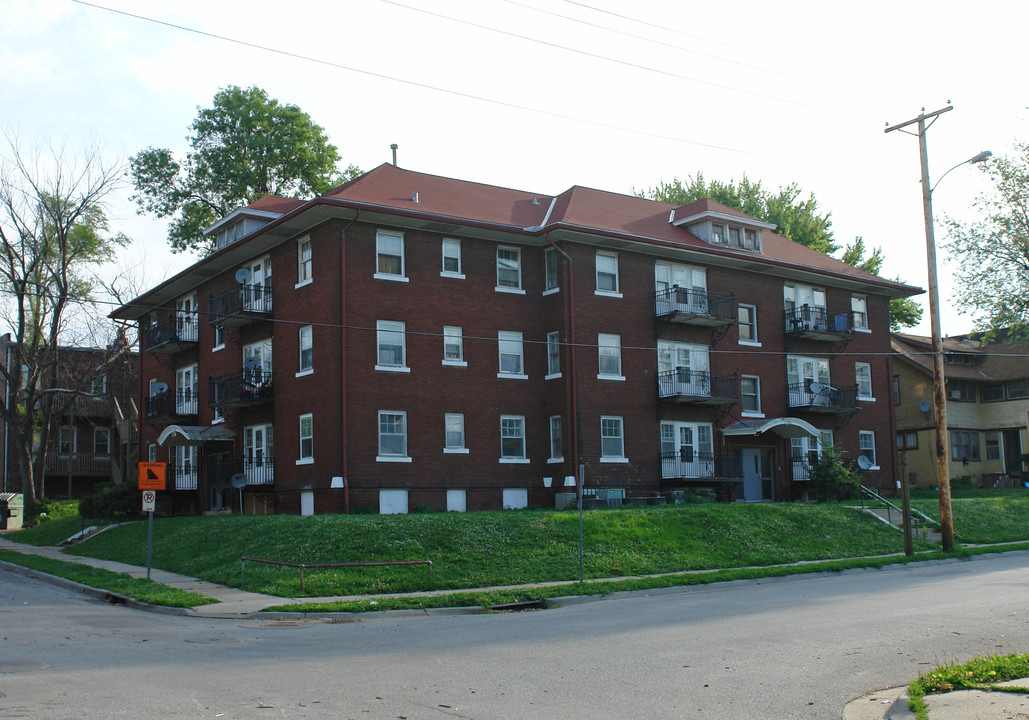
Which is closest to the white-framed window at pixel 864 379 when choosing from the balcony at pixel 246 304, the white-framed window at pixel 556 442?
the white-framed window at pixel 556 442

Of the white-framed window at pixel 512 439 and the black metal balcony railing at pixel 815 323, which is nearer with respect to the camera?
the white-framed window at pixel 512 439

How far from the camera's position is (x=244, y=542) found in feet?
76.4

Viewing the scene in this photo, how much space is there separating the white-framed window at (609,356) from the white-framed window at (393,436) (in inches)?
271

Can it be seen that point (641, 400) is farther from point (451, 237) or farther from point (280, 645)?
point (280, 645)

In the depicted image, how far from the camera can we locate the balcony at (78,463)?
185 feet

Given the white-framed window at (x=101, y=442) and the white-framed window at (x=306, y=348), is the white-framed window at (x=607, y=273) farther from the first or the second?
the white-framed window at (x=101, y=442)

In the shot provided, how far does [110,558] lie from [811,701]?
22328mm

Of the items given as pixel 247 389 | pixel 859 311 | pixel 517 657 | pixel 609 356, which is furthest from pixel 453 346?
pixel 517 657

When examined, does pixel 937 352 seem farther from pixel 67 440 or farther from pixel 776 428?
pixel 67 440

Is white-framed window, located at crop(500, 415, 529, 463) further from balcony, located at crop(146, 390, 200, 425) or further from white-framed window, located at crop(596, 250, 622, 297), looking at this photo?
balcony, located at crop(146, 390, 200, 425)

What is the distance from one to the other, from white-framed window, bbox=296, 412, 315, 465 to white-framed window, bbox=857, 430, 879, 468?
22783mm

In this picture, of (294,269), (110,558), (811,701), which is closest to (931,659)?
(811,701)

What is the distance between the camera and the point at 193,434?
34.8 metres

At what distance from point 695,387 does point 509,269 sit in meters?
7.80
